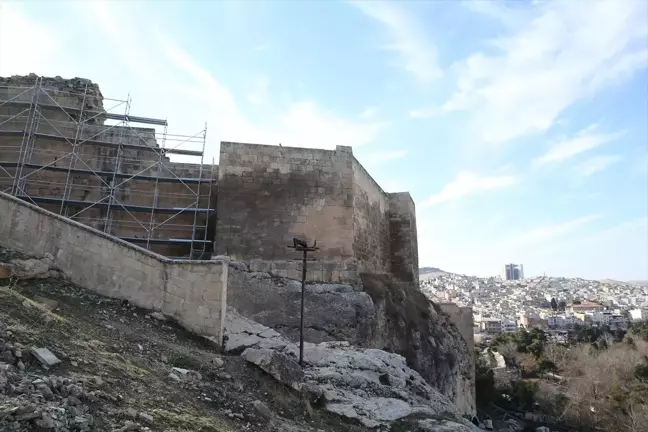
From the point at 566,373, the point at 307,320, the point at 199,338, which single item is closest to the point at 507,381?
the point at 566,373

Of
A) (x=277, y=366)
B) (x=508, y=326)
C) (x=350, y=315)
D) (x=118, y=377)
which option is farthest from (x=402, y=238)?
(x=508, y=326)

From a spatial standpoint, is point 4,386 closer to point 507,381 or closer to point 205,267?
point 205,267

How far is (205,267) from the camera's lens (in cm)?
768

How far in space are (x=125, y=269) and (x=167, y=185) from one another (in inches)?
221

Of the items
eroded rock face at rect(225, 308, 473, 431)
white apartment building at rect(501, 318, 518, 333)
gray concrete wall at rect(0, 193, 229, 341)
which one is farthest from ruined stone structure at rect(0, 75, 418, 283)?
white apartment building at rect(501, 318, 518, 333)

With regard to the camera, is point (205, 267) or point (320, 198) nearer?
point (205, 267)

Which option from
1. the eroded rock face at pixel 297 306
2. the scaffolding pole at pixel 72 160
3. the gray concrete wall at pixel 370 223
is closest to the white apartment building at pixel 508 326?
the gray concrete wall at pixel 370 223

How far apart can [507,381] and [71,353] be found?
40.2 meters

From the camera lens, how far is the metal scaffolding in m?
12.3

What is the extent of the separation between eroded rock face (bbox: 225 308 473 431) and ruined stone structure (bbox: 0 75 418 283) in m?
2.70

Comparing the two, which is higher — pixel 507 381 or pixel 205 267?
pixel 205 267

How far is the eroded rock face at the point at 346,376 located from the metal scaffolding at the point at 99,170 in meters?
3.72

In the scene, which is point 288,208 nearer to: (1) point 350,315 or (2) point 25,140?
(1) point 350,315

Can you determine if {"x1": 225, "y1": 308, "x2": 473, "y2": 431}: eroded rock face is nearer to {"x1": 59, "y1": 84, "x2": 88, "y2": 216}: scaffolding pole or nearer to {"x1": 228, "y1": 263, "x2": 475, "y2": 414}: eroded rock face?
{"x1": 228, "y1": 263, "x2": 475, "y2": 414}: eroded rock face
